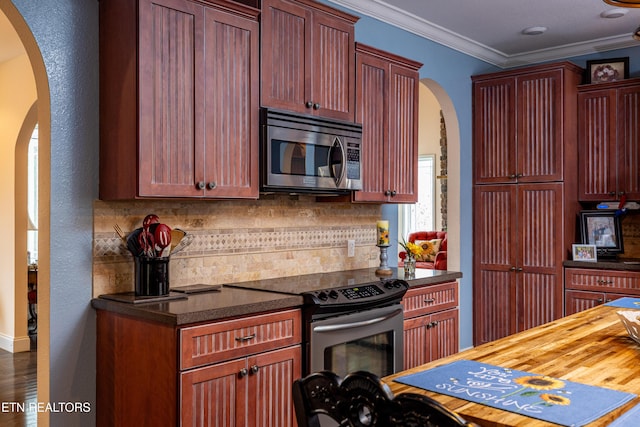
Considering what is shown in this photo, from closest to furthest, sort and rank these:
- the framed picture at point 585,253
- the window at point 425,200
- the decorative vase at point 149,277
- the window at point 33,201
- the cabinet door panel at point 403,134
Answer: the decorative vase at point 149,277 < the cabinet door panel at point 403,134 < the framed picture at point 585,253 < the window at point 33,201 < the window at point 425,200

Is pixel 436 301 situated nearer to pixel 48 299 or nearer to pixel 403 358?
pixel 403 358

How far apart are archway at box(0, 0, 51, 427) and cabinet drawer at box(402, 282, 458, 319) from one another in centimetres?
197

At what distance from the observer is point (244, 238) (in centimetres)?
352

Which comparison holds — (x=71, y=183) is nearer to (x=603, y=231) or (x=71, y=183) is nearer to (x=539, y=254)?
(x=539, y=254)

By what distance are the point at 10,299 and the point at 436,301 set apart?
444 centimetres

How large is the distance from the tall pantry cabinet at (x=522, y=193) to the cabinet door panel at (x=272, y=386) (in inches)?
118

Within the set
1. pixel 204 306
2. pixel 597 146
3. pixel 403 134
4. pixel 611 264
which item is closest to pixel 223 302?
pixel 204 306

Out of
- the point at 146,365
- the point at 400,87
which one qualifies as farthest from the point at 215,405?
the point at 400,87

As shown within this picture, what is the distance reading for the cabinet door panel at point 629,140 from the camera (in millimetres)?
4902

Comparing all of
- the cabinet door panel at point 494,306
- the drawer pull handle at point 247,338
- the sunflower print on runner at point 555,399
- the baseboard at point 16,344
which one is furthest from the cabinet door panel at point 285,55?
the baseboard at point 16,344

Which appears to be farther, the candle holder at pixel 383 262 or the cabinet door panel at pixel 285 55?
the candle holder at pixel 383 262

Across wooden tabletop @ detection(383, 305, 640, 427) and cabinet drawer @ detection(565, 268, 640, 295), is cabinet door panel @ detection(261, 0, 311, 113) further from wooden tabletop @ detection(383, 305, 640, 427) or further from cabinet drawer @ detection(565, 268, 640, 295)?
cabinet drawer @ detection(565, 268, 640, 295)

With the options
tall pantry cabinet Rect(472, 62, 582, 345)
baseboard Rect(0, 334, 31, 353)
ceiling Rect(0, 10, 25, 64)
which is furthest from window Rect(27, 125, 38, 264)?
tall pantry cabinet Rect(472, 62, 582, 345)

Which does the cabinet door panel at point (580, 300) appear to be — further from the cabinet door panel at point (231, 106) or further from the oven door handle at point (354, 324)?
the cabinet door panel at point (231, 106)
